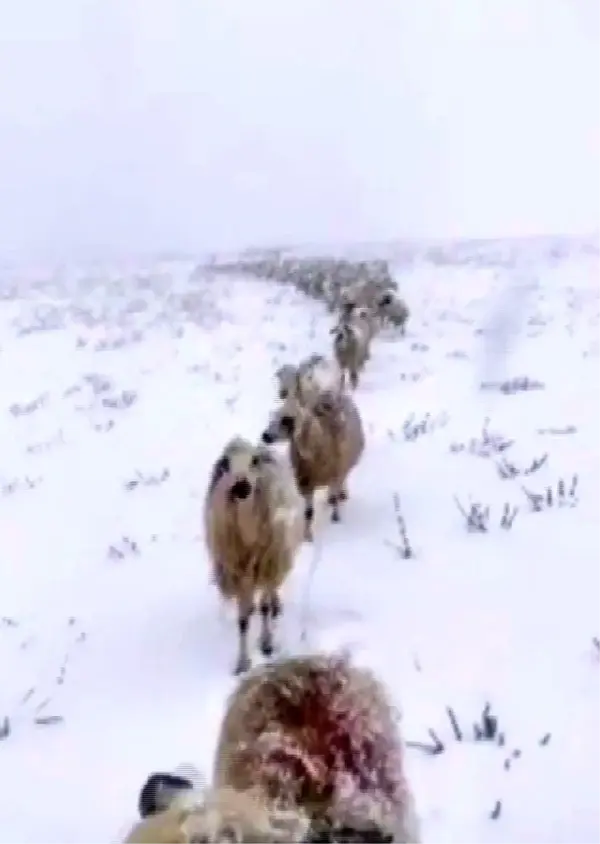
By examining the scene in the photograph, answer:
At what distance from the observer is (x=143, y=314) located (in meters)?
21.6

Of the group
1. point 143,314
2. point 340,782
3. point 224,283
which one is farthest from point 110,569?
point 224,283

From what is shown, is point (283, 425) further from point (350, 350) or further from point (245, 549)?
point (350, 350)

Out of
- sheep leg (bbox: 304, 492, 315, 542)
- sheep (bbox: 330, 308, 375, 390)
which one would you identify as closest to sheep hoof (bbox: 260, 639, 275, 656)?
sheep leg (bbox: 304, 492, 315, 542)

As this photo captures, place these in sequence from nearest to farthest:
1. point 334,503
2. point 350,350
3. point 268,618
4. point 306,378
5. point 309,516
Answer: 1. point 268,618
2. point 309,516
3. point 334,503
4. point 306,378
5. point 350,350

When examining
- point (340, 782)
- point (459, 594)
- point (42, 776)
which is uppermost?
point (340, 782)

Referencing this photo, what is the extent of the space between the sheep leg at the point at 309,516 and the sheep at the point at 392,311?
1036cm

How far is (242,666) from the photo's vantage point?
4.38 m

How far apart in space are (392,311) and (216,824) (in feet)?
51.3

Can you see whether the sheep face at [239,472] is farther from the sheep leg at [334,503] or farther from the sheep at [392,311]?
the sheep at [392,311]

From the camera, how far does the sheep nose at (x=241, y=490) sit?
443 centimetres

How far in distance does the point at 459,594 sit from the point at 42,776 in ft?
7.45

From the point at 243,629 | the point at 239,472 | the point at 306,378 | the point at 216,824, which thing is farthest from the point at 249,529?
the point at 216,824

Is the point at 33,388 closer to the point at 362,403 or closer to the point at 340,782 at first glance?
the point at 362,403

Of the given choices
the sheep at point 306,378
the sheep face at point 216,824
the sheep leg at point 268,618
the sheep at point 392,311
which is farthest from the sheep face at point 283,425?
the sheep at point 392,311
